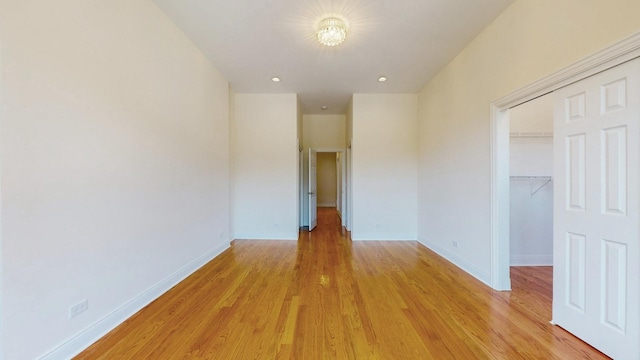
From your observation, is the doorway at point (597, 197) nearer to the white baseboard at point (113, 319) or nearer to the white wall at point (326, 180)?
the white baseboard at point (113, 319)

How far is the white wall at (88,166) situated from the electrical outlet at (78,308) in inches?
1.2

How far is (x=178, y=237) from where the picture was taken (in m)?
2.82

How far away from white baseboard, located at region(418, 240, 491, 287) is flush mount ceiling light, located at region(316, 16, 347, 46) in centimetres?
312

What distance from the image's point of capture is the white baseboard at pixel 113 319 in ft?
5.16

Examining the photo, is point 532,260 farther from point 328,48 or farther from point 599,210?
point 328,48

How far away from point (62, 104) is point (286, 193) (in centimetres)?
359

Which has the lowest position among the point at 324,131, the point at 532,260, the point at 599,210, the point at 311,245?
the point at 311,245

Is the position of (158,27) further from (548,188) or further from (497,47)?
(548,188)

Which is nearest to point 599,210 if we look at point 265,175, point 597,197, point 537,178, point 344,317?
point 597,197

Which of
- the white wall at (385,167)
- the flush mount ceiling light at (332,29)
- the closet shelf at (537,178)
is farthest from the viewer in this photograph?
the white wall at (385,167)

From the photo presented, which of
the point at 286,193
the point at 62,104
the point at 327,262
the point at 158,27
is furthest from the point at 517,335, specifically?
the point at 158,27

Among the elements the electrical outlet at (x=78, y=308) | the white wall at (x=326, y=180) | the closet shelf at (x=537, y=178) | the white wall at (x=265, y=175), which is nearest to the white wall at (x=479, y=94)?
the closet shelf at (x=537, y=178)

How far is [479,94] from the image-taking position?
115 inches

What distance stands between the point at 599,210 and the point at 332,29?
271cm
